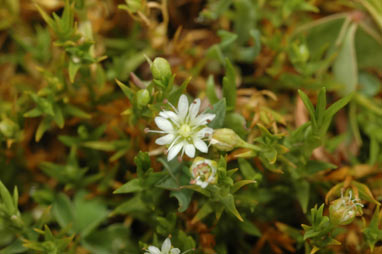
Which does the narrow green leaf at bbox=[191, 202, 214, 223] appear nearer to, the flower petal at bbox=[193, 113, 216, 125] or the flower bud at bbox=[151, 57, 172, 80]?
the flower petal at bbox=[193, 113, 216, 125]

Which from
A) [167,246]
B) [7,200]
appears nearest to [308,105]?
[167,246]

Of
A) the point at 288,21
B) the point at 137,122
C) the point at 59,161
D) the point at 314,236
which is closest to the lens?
the point at 314,236

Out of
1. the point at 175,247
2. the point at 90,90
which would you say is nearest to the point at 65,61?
the point at 90,90

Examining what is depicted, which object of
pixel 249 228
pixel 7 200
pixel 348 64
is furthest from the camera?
pixel 348 64

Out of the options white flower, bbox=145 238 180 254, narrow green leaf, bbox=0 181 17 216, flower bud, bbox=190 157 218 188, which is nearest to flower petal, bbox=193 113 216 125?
flower bud, bbox=190 157 218 188

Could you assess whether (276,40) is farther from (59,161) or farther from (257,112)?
(59,161)

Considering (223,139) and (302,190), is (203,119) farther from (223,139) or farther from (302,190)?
(302,190)

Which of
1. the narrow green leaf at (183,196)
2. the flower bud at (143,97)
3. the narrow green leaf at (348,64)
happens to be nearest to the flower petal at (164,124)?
the flower bud at (143,97)
